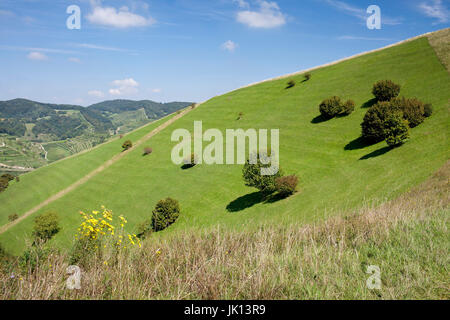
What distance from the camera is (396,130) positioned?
22344mm

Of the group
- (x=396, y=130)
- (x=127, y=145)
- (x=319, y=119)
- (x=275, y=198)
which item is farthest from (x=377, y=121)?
(x=127, y=145)

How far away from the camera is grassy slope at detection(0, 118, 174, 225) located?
56125mm

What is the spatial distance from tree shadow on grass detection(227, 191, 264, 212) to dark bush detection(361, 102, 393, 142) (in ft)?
43.5

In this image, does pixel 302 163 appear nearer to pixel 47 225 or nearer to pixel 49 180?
pixel 47 225

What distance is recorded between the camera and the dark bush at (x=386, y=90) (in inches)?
1249

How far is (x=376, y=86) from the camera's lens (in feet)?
108

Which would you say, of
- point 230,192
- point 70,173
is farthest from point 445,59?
point 70,173

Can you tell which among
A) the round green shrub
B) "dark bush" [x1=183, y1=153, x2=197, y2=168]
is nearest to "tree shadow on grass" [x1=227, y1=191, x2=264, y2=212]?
"dark bush" [x1=183, y1=153, x2=197, y2=168]

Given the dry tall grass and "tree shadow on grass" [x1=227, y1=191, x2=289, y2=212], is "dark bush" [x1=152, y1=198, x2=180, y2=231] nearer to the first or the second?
"tree shadow on grass" [x1=227, y1=191, x2=289, y2=212]

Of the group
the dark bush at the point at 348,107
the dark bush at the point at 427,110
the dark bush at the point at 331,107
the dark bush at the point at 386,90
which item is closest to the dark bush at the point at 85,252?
the dark bush at the point at 427,110

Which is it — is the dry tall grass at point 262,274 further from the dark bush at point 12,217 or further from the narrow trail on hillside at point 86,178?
the dark bush at point 12,217

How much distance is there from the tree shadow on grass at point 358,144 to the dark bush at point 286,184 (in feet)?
31.2

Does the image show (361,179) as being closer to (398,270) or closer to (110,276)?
(398,270)

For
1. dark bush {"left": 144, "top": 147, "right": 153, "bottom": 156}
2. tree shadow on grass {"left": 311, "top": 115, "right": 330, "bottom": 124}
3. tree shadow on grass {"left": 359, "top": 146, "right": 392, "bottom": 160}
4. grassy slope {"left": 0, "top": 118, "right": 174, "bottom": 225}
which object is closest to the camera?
tree shadow on grass {"left": 359, "top": 146, "right": 392, "bottom": 160}
